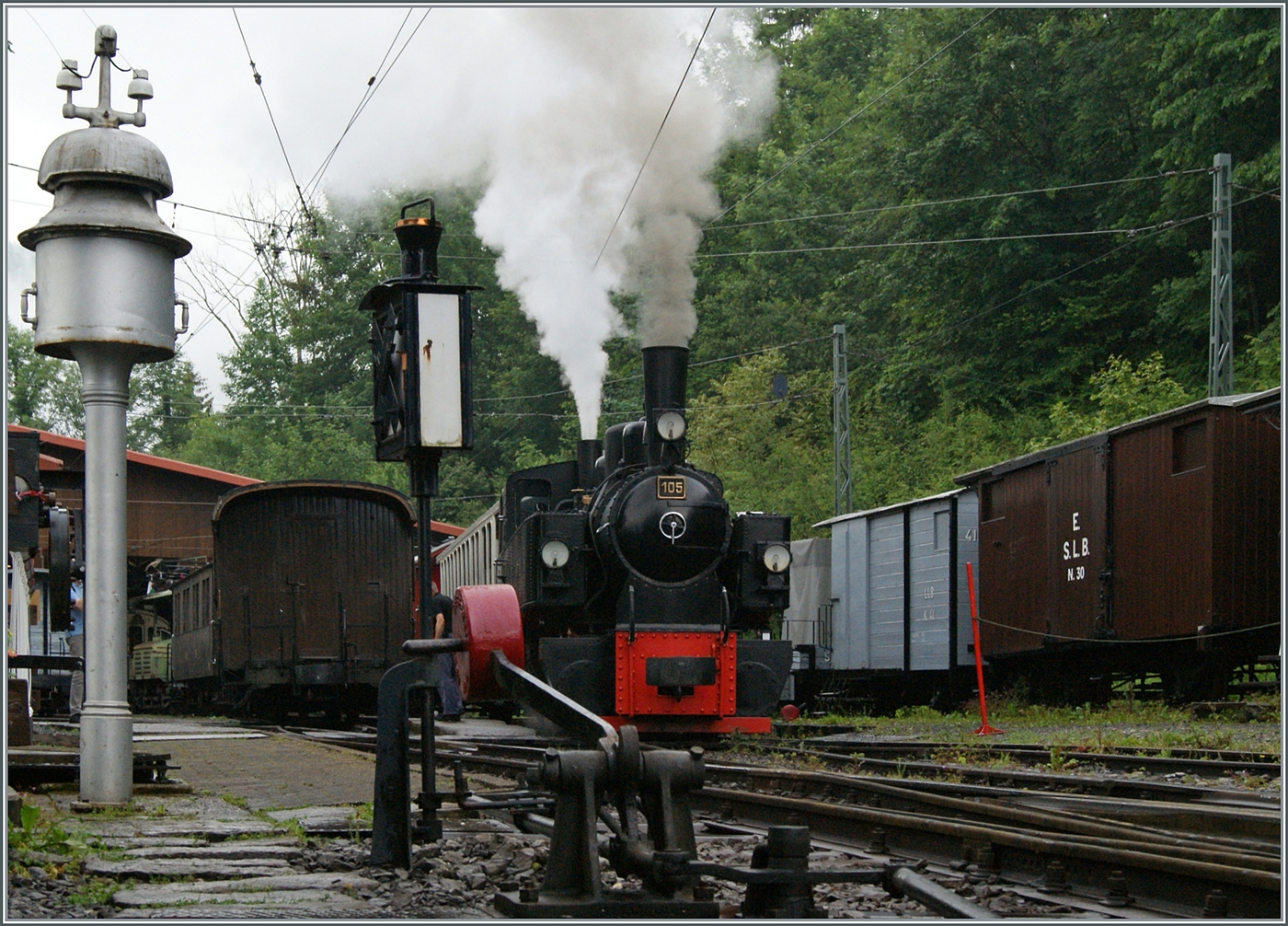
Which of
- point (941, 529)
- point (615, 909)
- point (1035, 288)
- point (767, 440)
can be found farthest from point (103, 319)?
point (1035, 288)

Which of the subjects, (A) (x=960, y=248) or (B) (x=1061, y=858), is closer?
(B) (x=1061, y=858)

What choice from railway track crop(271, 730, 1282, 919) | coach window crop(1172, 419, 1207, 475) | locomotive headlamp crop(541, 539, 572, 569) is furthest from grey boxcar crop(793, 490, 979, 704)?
railway track crop(271, 730, 1282, 919)

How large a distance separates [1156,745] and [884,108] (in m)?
28.7

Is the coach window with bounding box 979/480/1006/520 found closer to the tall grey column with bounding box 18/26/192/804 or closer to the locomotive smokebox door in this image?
the tall grey column with bounding box 18/26/192/804

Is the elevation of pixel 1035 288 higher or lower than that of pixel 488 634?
higher

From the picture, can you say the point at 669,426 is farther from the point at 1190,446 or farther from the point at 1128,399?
the point at 1128,399

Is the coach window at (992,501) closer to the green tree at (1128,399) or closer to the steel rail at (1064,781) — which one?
the green tree at (1128,399)

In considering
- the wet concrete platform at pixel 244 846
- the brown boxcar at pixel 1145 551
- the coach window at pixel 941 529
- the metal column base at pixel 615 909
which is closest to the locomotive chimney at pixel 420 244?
the wet concrete platform at pixel 244 846

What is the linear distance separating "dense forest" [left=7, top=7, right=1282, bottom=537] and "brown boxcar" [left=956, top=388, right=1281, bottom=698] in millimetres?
7384

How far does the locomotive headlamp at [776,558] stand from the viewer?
12.2 meters

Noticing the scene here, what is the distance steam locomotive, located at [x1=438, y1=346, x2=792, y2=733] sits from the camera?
11.4 metres

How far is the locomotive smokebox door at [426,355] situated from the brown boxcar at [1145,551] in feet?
31.3

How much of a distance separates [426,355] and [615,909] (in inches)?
99.5

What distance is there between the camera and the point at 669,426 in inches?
472
